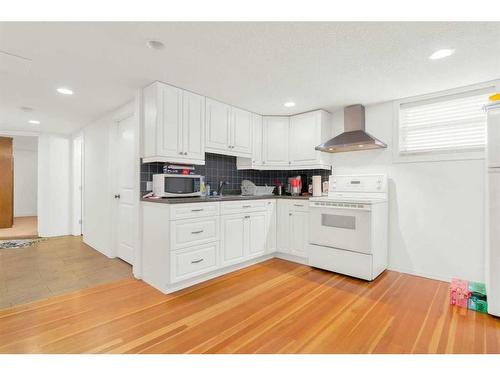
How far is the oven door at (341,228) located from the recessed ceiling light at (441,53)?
1.57 meters

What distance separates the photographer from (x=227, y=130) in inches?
135

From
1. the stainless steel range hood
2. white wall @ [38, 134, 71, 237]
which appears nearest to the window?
the stainless steel range hood

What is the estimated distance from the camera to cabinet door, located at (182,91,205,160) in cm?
292

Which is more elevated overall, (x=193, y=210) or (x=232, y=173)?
(x=232, y=173)

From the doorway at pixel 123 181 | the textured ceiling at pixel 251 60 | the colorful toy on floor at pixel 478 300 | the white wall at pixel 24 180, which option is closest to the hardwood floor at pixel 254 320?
the colorful toy on floor at pixel 478 300

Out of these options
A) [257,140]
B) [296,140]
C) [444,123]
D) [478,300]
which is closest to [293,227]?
[296,140]

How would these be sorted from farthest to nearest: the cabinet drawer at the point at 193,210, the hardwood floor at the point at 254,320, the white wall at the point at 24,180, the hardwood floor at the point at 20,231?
the white wall at the point at 24,180 < the hardwood floor at the point at 20,231 < the cabinet drawer at the point at 193,210 < the hardwood floor at the point at 254,320

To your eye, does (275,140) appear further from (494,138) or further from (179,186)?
(494,138)

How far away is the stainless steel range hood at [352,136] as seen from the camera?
3.19 meters

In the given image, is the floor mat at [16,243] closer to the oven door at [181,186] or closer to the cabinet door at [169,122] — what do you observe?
the oven door at [181,186]

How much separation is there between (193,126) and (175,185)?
751 mm

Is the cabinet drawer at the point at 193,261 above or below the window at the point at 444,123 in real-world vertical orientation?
below
